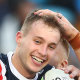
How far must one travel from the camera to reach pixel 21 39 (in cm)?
354

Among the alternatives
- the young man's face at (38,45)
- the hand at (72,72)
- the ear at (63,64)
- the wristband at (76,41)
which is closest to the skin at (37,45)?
the young man's face at (38,45)

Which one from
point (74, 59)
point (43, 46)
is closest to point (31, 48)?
point (43, 46)

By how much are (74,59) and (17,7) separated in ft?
5.83

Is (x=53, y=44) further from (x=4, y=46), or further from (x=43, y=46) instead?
(x=4, y=46)

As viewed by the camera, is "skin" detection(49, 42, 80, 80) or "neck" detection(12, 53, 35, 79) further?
"skin" detection(49, 42, 80, 80)

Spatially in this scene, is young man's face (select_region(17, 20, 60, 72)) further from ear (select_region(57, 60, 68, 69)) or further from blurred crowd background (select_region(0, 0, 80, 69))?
blurred crowd background (select_region(0, 0, 80, 69))

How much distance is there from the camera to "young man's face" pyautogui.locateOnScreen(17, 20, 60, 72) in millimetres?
3334

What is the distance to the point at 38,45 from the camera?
335 cm

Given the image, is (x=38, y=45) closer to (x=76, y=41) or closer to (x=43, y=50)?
(x=43, y=50)

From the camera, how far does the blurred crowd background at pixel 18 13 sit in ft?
20.6

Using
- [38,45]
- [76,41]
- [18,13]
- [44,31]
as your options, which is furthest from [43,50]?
[18,13]

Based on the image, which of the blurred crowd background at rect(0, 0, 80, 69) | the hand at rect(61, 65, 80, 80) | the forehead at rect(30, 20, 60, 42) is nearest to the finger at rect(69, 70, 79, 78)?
the hand at rect(61, 65, 80, 80)

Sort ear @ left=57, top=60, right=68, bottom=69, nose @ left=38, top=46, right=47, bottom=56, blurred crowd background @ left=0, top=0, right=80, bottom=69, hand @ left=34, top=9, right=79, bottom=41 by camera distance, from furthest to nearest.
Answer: blurred crowd background @ left=0, top=0, right=80, bottom=69 → ear @ left=57, top=60, right=68, bottom=69 → hand @ left=34, top=9, right=79, bottom=41 → nose @ left=38, top=46, right=47, bottom=56

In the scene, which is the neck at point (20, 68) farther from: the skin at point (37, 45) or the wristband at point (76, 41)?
the wristband at point (76, 41)
